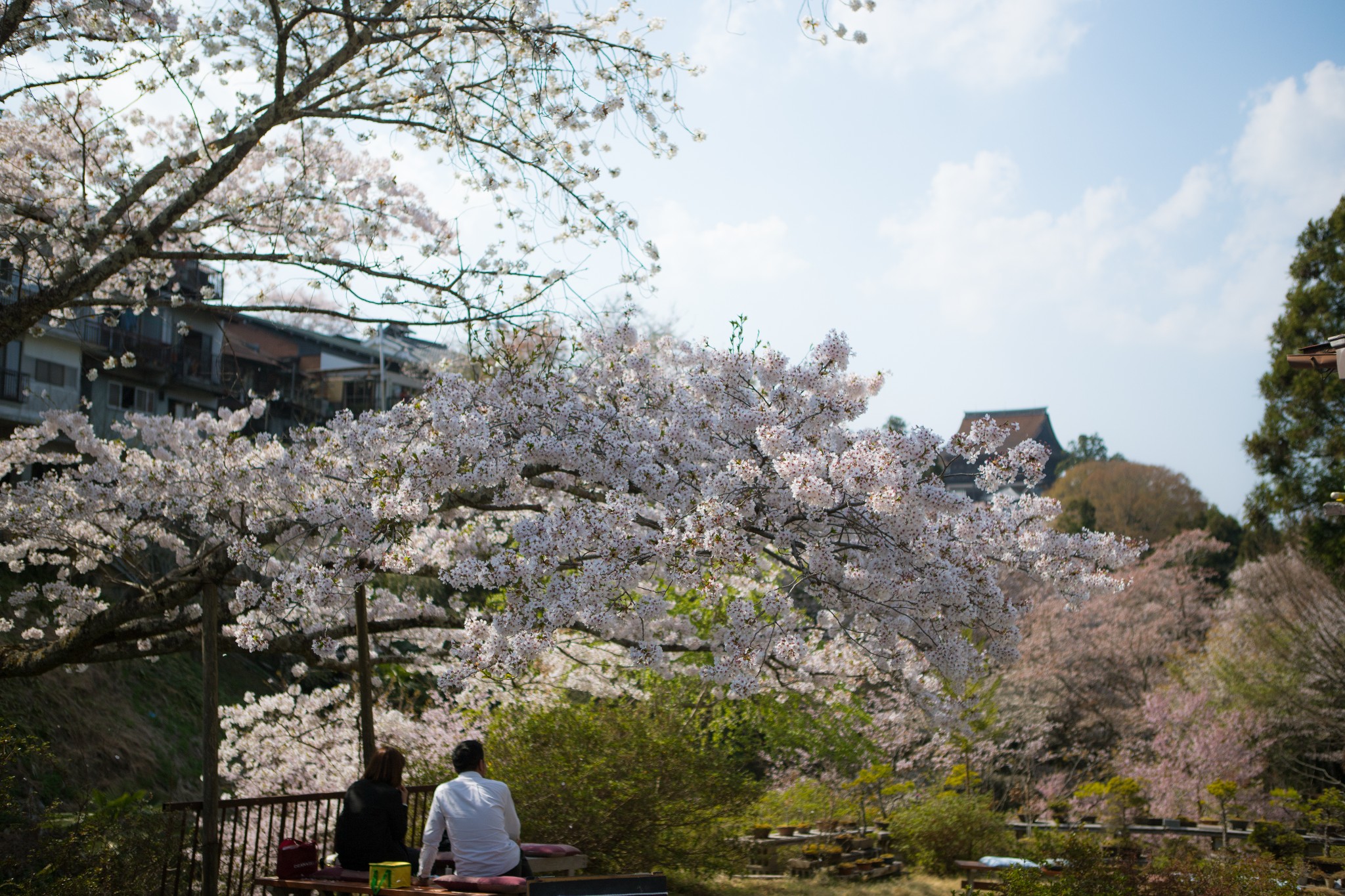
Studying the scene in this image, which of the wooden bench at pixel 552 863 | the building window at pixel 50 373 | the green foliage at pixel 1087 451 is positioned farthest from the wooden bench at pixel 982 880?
the green foliage at pixel 1087 451

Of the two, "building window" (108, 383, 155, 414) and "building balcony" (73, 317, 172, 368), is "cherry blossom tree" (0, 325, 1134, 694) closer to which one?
"building window" (108, 383, 155, 414)

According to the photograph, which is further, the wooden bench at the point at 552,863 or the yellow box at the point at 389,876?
the wooden bench at the point at 552,863

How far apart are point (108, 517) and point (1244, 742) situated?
46.8 ft

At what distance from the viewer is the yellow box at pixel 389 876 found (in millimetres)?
5137

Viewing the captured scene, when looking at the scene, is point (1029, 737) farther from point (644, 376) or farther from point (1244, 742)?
point (644, 376)

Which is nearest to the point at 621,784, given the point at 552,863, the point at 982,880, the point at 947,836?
the point at 552,863

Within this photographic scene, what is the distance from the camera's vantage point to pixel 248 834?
8992 mm

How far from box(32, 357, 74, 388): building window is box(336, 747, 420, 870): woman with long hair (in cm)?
2109

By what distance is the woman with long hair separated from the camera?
5.71 metres

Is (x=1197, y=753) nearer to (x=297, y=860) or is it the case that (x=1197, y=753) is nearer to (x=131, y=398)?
(x=297, y=860)

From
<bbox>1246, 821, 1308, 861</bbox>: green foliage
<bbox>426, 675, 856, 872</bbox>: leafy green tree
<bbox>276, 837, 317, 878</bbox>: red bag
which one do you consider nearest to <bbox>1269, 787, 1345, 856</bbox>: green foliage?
<bbox>1246, 821, 1308, 861</bbox>: green foliage

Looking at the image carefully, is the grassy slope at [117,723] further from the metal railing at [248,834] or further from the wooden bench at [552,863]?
the wooden bench at [552,863]

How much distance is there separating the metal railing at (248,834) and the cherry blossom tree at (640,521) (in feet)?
3.72

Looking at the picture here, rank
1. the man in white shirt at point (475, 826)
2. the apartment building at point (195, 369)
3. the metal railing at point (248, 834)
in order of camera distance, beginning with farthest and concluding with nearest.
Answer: the apartment building at point (195, 369), the metal railing at point (248, 834), the man in white shirt at point (475, 826)
